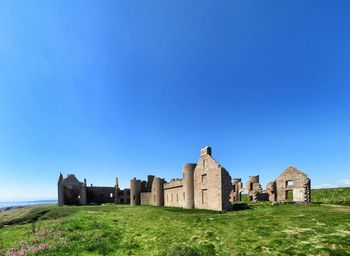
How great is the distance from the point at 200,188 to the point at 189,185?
9.89ft

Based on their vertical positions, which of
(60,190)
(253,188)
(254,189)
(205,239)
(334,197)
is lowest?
(60,190)

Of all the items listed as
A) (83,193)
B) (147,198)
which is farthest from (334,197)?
(83,193)

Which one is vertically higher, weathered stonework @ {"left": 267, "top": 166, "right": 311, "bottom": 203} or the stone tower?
weathered stonework @ {"left": 267, "top": 166, "right": 311, "bottom": 203}

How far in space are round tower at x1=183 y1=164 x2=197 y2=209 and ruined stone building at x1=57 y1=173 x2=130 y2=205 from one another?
44986mm

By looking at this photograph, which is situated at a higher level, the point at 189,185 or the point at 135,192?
the point at 189,185

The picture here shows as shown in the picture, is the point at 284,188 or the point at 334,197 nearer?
the point at 284,188

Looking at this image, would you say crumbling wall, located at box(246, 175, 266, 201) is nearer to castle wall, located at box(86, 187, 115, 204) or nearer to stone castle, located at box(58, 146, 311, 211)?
stone castle, located at box(58, 146, 311, 211)

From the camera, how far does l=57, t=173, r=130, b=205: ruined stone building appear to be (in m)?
77.3

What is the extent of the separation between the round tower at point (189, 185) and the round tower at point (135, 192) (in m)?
29.1

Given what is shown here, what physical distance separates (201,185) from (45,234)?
2555 cm

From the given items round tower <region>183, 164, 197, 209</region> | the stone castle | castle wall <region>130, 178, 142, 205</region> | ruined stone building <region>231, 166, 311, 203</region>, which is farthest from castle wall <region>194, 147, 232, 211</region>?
castle wall <region>130, 178, 142, 205</region>

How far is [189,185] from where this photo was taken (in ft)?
144

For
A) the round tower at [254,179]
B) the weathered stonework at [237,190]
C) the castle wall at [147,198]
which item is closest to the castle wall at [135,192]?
the castle wall at [147,198]

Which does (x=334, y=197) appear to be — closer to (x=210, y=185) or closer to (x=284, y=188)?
(x=284, y=188)
